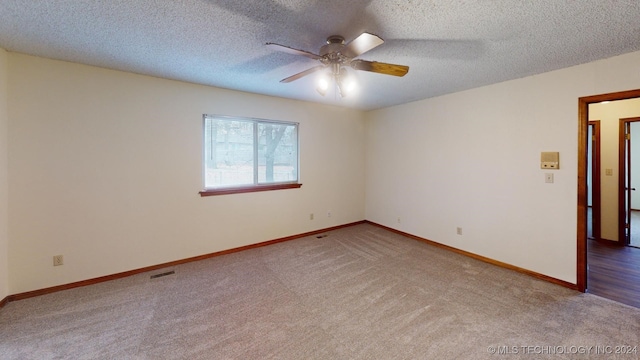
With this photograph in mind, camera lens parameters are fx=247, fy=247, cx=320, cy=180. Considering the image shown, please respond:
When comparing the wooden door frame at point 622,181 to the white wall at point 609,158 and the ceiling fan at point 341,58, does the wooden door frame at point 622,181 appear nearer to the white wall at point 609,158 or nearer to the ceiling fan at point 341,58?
the white wall at point 609,158

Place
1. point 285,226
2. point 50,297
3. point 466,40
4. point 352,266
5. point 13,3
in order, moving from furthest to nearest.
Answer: point 285,226 → point 352,266 → point 50,297 → point 466,40 → point 13,3

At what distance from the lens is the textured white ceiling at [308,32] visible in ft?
5.37

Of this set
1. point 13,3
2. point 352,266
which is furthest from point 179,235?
point 13,3

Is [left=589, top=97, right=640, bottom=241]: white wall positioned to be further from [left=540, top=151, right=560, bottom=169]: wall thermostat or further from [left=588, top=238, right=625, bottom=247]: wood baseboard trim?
[left=540, top=151, right=560, bottom=169]: wall thermostat

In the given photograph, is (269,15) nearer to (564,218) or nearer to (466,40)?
(466,40)

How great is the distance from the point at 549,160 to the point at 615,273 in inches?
62.7

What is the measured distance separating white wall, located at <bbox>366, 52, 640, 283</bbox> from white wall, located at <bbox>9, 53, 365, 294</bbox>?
7.76ft

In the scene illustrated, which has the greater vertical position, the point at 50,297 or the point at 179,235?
the point at 179,235

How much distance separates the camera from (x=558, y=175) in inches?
108

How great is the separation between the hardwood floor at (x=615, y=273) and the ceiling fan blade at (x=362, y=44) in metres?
3.31

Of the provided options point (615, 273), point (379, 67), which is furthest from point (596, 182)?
point (379, 67)

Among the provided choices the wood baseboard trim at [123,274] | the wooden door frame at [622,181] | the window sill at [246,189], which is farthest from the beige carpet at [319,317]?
the wooden door frame at [622,181]

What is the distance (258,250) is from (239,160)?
4.58 feet

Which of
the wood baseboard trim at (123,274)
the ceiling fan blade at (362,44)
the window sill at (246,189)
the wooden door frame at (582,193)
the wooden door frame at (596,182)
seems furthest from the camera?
the wooden door frame at (596,182)
